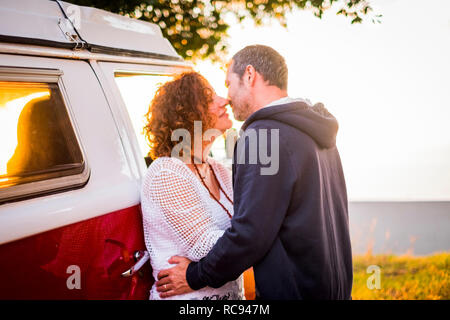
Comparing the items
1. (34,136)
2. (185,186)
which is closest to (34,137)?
(34,136)

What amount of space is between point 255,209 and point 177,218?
0.43m

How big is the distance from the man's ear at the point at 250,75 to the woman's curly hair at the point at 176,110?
0.24m

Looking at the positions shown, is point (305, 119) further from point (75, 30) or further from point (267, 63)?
point (75, 30)

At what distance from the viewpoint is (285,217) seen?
5.36 ft

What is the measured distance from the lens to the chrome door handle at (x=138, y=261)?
179 cm

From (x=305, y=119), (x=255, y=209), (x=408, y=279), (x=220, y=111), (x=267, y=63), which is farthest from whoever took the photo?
(x=408, y=279)

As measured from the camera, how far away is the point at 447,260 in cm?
514

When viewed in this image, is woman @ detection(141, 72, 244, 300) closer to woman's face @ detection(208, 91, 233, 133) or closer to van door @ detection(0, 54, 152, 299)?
woman's face @ detection(208, 91, 233, 133)

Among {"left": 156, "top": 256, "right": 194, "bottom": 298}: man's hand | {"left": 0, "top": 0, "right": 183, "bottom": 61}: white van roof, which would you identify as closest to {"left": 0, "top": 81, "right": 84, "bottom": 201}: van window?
{"left": 0, "top": 0, "right": 183, "bottom": 61}: white van roof

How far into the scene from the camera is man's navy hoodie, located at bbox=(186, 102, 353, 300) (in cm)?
156

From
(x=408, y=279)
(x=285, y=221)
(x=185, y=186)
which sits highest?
(x=185, y=186)

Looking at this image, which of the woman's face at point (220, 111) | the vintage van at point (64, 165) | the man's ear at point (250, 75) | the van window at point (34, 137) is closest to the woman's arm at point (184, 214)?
the vintage van at point (64, 165)
